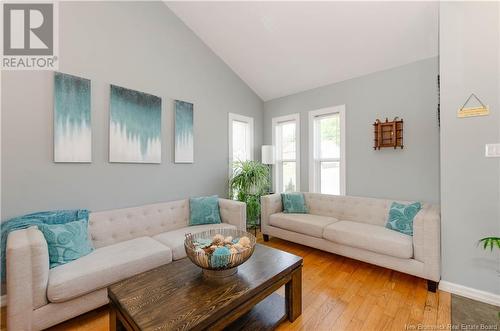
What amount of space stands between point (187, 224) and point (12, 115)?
81.1 inches

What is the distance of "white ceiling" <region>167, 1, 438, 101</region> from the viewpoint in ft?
8.04

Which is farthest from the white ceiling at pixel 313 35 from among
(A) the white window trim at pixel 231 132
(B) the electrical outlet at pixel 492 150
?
(B) the electrical outlet at pixel 492 150

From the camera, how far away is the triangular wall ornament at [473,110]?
1881 millimetres

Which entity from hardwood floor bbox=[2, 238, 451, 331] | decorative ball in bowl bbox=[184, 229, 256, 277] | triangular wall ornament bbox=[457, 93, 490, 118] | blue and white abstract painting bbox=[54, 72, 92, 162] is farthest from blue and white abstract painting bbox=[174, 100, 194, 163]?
triangular wall ornament bbox=[457, 93, 490, 118]

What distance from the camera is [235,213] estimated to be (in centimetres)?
288

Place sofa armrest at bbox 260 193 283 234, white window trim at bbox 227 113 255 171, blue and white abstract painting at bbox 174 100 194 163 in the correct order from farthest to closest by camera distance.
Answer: white window trim at bbox 227 113 255 171, sofa armrest at bbox 260 193 283 234, blue and white abstract painting at bbox 174 100 194 163

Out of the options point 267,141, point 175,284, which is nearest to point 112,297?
point 175,284

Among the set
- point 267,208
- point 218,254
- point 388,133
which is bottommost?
point 267,208

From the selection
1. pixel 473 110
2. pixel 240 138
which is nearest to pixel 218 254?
pixel 473 110

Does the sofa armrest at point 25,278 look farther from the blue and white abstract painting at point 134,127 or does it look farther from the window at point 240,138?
the window at point 240,138

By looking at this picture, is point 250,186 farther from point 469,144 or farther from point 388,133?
point 469,144

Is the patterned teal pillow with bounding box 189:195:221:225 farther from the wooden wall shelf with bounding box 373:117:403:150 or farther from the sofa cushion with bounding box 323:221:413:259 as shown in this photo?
the wooden wall shelf with bounding box 373:117:403:150

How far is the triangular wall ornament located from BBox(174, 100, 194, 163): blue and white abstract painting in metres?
3.10

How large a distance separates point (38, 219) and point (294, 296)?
2.32m
